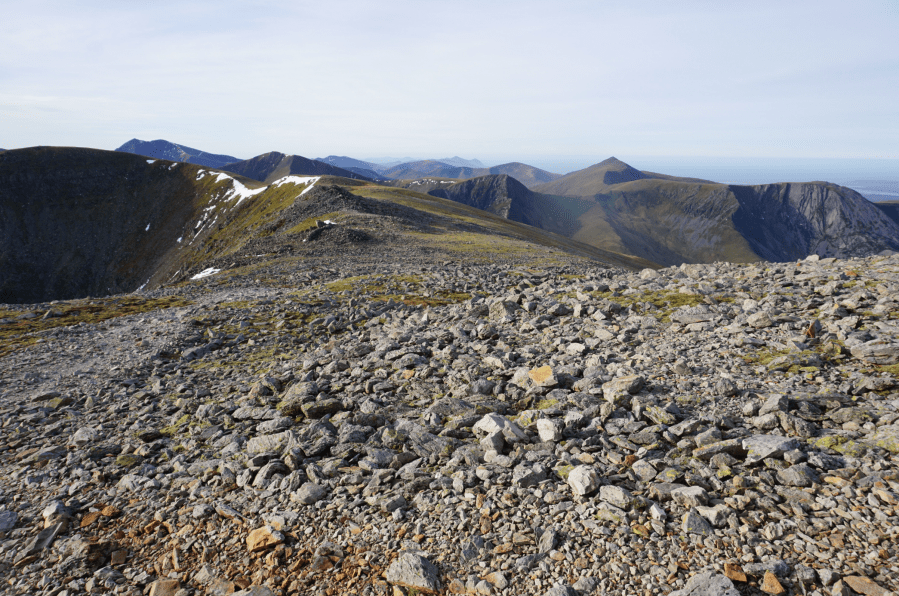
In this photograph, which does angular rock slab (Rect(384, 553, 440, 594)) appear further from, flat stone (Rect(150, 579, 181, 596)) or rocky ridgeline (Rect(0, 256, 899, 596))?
flat stone (Rect(150, 579, 181, 596))

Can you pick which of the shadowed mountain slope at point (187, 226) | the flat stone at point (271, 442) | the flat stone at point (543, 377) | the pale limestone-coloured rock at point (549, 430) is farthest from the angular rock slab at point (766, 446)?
the shadowed mountain slope at point (187, 226)

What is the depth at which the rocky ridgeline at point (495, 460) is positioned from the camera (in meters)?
6.83

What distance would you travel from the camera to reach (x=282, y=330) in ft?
69.3

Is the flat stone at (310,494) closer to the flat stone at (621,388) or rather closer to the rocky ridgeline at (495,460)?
the rocky ridgeline at (495,460)

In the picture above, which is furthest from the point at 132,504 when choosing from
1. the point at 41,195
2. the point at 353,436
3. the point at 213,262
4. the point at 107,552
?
the point at 41,195

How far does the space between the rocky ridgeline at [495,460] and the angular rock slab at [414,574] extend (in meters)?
0.03

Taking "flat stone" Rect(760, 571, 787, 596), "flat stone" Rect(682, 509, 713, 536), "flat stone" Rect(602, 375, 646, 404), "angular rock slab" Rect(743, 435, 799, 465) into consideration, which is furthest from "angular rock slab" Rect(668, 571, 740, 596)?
"flat stone" Rect(602, 375, 646, 404)

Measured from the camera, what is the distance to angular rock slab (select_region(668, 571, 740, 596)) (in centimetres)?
585

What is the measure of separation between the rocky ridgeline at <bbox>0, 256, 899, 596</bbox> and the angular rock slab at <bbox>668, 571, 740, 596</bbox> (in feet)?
0.08

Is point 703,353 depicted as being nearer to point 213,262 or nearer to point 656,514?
point 656,514

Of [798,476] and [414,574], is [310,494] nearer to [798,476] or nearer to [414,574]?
[414,574]

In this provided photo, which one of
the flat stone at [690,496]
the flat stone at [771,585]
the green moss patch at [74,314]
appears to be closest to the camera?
the flat stone at [771,585]

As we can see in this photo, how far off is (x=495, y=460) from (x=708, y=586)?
4.15 m

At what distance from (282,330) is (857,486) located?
2047 centimetres
